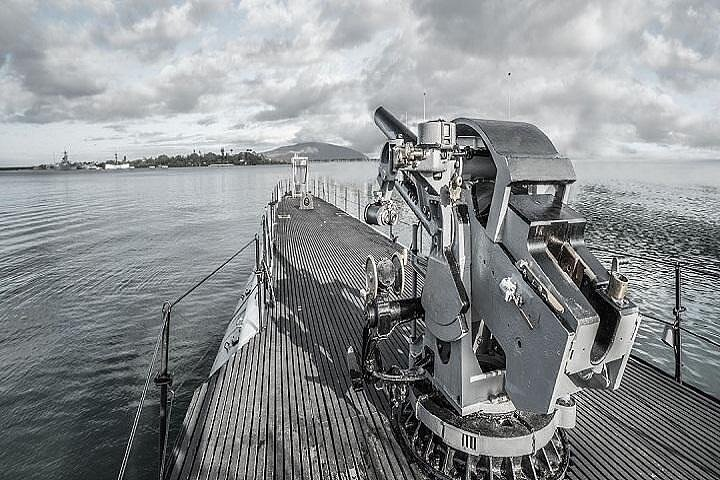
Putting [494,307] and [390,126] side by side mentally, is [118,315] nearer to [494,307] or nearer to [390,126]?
[390,126]

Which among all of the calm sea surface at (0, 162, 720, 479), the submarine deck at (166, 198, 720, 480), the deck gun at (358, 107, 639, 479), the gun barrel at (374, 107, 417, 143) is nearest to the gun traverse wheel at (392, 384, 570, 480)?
the deck gun at (358, 107, 639, 479)

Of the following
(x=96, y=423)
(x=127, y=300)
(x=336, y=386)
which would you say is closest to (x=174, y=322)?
(x=127, y=300)

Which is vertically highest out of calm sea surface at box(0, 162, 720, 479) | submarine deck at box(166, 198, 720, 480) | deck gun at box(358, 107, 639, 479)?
deck gun at box(358, 107, 639, 479)

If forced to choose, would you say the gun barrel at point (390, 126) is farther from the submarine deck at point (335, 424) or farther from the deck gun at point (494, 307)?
the submarine deck at point (335, 424)

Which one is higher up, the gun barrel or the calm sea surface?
the gun barrel

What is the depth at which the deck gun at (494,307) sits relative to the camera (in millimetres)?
3852

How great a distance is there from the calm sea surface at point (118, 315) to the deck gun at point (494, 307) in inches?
237

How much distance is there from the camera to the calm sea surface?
9.39 metres

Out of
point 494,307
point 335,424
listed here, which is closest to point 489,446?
point 494,307

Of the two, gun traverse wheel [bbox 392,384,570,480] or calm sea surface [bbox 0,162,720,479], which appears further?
calm sea surface [bbox 0,162,720,479]

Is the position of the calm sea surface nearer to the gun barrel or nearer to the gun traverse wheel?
the gun traverse wheel

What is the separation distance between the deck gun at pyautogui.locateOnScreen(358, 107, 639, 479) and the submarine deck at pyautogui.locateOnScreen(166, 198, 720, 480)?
0.52 metres

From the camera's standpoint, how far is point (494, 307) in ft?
14.6

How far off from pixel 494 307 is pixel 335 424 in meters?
2.93
